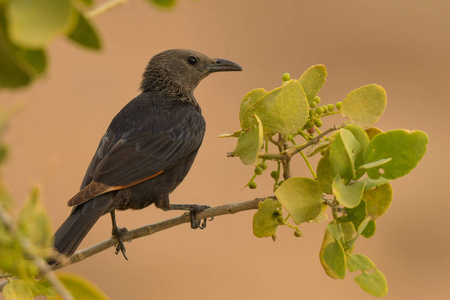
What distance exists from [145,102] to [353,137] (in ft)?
9.42

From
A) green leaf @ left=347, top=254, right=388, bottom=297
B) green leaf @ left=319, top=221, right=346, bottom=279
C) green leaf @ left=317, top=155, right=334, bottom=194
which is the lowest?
green leaf @ left=347, top=254, right=388, bottom=297

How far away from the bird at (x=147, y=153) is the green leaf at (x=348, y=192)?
5.87 feet

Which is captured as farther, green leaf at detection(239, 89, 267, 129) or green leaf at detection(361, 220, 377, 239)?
green leaf at detection(239, 89, 267, 129)

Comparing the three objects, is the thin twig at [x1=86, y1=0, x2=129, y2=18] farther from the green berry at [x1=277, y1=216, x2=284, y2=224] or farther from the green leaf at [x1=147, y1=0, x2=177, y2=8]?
the green berry at [x1=277, y1=216, x2=284, y2=224]

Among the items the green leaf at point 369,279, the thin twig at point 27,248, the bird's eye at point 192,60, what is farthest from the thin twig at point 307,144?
the bird's eye at point 192,60

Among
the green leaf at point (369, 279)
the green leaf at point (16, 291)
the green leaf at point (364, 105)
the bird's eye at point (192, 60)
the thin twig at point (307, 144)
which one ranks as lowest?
the green leaf at point (369, 279)

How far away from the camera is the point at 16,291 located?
62.4 inches

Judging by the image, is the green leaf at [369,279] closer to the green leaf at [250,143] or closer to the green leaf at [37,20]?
the green leaf at [250,143]

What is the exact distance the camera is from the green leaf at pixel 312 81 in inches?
84.4

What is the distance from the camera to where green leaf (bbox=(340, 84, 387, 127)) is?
2.06m

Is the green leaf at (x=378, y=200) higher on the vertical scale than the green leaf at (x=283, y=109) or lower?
lower

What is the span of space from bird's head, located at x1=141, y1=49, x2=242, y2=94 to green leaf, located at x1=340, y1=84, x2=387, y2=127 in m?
2.72

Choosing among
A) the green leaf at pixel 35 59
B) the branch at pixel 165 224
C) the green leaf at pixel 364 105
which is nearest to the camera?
the green leaf at pixel 35 59

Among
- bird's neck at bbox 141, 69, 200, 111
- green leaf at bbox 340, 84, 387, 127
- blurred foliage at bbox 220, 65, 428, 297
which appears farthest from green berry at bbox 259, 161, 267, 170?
bird's neck at bbox 141, 69, 200, 111
